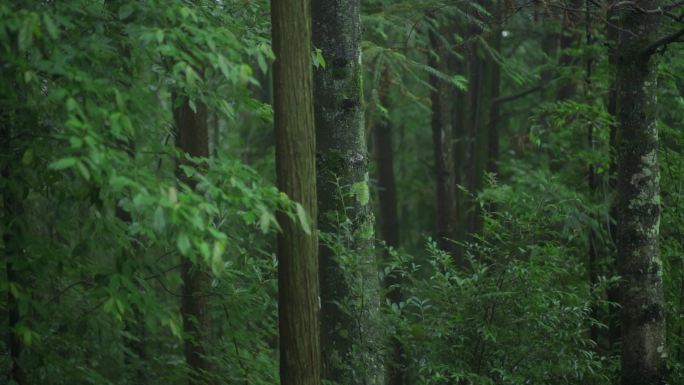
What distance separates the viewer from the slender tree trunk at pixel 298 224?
6.05 m

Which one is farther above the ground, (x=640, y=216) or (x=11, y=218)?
(x=11, y=218)

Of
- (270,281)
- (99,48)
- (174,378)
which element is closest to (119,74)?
(99,48)

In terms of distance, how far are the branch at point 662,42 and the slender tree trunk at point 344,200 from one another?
297 cm

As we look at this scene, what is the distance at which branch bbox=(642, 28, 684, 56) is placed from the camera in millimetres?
7354

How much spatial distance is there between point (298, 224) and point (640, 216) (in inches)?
158

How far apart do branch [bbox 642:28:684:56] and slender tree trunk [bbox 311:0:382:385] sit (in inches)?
117

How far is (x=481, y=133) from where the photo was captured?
18.8m

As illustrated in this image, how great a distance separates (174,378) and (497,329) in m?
3.14

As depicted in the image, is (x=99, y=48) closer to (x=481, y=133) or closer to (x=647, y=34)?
(x=647, y=34)

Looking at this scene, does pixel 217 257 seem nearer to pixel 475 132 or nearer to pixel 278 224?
pixel 278 224

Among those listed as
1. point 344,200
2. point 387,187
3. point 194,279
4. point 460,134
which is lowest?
point 194,279

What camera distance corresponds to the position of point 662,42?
24.7 ft

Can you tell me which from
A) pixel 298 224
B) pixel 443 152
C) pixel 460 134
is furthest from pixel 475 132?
pixel 298 224

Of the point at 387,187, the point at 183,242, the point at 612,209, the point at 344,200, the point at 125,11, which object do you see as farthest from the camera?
the point at 387,187
